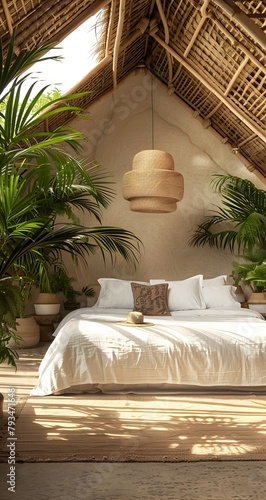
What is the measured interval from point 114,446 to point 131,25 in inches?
179

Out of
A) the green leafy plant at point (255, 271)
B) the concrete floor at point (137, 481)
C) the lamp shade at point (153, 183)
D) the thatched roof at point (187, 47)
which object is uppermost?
the thatched roof at point (187, 47)

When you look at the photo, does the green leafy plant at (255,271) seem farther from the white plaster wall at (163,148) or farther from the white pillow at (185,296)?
the white plaster wall at (163,148)

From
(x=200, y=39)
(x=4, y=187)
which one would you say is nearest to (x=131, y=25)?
(x=200, y=39)

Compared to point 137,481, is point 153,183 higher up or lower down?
higher up

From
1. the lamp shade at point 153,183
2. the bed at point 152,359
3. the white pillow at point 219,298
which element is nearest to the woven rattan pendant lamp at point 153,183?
the lamp shade at point 153,183

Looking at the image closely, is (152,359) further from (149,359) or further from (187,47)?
(187,47)

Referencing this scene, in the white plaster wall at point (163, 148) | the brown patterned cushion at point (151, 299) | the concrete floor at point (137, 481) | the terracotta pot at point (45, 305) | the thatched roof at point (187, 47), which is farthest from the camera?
the white plaster wall at point (163, 148)

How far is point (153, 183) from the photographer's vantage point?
4.98 m

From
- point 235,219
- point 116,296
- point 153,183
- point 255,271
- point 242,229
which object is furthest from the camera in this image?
point 235,219

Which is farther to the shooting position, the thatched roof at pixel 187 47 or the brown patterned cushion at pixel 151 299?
the brown patterned cushion at pixel 151 299

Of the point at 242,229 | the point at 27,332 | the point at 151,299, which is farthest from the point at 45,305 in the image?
the point at 242,229

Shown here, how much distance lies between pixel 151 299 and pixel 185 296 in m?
0.44

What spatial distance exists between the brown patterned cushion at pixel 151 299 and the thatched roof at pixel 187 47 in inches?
80.7

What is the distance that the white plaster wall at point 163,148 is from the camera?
698cm
